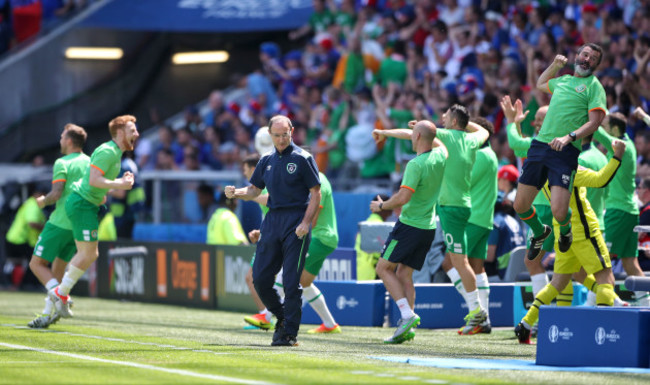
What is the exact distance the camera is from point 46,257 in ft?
46.5

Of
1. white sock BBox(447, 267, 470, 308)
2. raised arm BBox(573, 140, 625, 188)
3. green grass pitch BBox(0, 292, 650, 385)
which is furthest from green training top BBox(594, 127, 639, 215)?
raised arm BBox(573, 140, 625, 188)

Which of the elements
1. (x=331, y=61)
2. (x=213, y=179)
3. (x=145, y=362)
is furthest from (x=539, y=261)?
(x=331, y=61)

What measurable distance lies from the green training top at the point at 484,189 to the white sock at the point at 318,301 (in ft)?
6.63

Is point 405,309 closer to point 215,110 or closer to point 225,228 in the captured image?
point 225,228

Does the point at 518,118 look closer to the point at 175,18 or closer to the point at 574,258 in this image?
the point at 574,258

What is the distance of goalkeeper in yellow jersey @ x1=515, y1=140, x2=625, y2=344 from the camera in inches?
444

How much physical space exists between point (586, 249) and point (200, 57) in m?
21.7

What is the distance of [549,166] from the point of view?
36.5ft

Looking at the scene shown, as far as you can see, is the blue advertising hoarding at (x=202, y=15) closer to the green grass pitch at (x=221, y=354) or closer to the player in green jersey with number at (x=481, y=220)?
the green grass pitch at (x=221, y=354)

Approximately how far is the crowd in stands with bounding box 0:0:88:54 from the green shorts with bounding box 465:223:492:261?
18746 mm

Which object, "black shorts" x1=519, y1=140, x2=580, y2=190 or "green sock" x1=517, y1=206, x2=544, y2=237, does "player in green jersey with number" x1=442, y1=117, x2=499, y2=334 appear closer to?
"green sock" x1=517, y1=206, x2=544, y2=237

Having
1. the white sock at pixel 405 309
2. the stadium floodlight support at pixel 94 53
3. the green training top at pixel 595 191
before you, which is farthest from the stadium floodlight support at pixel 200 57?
the white sock at pixel 405 309

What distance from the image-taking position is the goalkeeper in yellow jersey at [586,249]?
1129cm

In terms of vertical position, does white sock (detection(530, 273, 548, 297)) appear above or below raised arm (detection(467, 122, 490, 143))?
below
